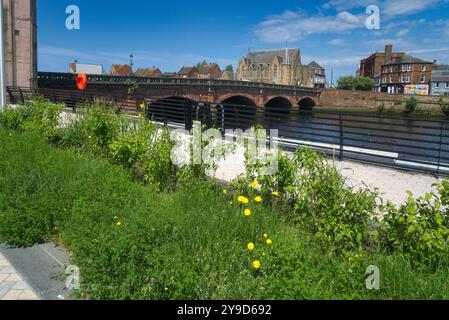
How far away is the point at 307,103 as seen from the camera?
66250 millimetres

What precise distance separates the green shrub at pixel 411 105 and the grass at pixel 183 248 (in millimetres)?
60313

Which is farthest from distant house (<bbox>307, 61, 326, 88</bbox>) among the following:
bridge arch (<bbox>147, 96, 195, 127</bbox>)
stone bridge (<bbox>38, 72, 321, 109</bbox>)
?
bridge arch (<bbox>147, 96, 195, 127</bbox>)

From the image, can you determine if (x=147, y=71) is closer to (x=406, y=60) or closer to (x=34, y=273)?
(x=406, y=60)

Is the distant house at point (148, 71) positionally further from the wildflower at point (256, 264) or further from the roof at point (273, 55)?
the wildflower at point (256, 264)

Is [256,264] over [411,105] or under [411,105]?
under

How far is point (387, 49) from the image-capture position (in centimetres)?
9812

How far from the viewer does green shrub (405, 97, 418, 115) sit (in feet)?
189

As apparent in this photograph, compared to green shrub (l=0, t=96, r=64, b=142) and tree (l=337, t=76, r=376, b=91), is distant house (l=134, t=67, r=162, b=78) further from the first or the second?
green shrub (l=0, t=96, r=64, b=142)

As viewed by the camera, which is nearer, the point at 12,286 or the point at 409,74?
the point at 12,286

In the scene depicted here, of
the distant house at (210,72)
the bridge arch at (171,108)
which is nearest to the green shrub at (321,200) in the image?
the bridge arch at (171,108)

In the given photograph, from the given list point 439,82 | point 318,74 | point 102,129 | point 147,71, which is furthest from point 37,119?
point 318,74

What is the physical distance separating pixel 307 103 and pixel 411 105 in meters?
16.3
